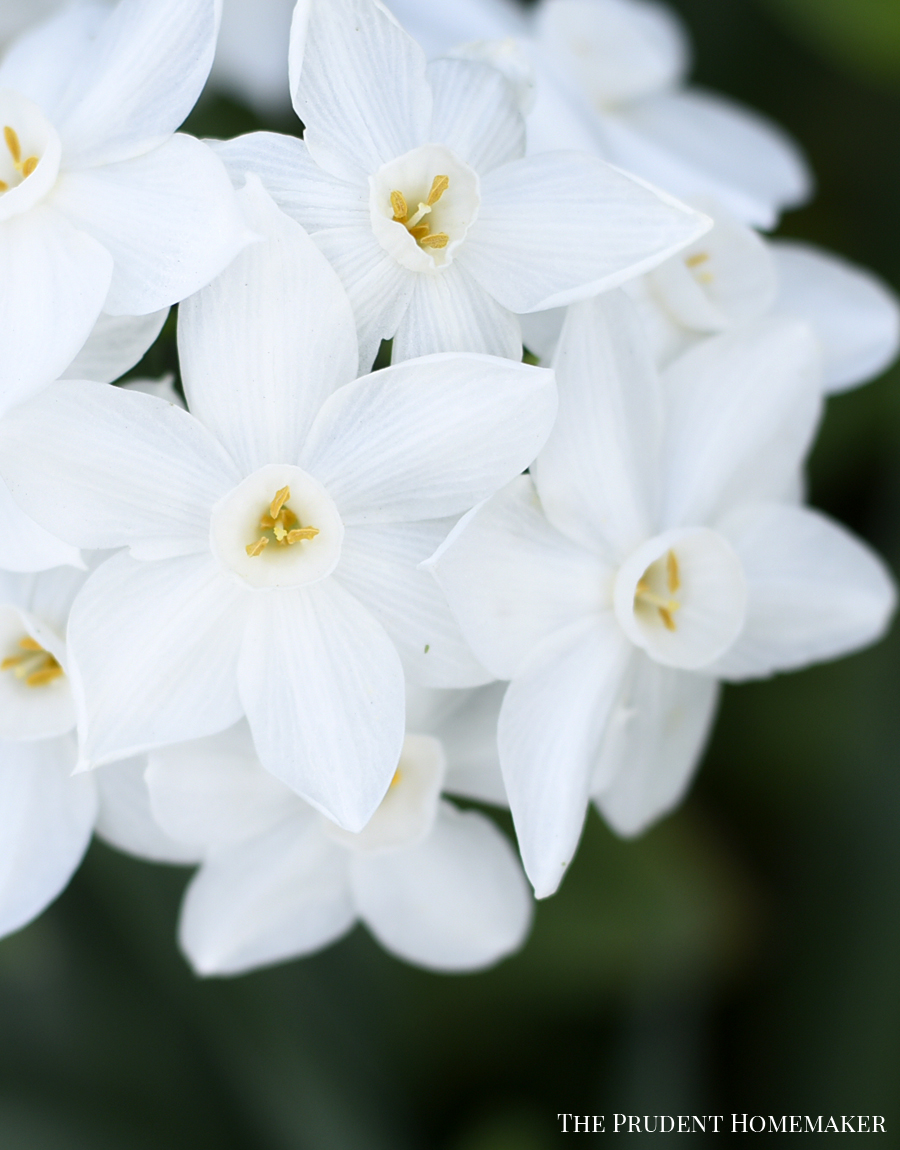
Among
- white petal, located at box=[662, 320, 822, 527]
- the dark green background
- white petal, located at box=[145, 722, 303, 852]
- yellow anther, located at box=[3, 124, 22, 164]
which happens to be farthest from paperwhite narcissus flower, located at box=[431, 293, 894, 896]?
the dark green background

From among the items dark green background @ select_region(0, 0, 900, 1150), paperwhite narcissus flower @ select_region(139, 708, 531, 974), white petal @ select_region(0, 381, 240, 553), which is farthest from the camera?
dark green background @ select_region(0, 0, 900, 1150)

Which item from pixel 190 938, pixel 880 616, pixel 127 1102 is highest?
pixel 880 616

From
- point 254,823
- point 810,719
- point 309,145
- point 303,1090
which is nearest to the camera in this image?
point 309,145

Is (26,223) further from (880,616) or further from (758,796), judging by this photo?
(758,796)

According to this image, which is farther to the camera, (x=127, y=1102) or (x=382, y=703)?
(x=127, y=1102)

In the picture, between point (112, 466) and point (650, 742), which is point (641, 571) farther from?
point (112, 466)

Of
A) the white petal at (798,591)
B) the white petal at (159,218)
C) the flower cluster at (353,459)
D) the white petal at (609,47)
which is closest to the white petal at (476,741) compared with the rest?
the flower cluster at (353,459)

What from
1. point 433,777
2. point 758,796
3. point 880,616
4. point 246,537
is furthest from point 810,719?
point 246,537

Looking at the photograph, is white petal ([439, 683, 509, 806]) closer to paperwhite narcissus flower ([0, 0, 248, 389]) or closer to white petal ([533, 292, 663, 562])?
white petal ([533, 292, 663, 562])

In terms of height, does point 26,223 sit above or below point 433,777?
above
